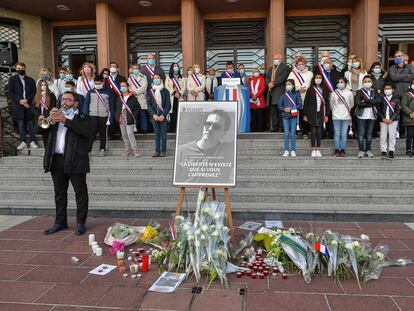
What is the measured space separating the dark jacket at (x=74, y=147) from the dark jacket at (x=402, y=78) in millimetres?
6410

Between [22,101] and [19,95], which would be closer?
[22,101]

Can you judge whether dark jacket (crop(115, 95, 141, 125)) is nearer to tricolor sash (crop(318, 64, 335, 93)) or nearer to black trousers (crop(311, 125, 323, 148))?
black trousers (crop(311, 125, 323, 148))

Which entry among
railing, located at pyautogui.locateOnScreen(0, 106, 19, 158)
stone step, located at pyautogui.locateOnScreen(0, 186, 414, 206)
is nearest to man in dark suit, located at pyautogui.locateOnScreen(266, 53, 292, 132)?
stone step, located at pyautogui.locateOnScreen(0, 186, 414, 206)

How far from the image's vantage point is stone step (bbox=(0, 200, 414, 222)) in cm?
545

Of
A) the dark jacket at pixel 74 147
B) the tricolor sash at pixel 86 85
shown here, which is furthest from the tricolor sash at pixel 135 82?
the dark jacket at pixel 74 147

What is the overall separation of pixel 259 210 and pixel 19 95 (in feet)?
20.9

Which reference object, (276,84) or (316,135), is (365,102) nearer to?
(316,135)

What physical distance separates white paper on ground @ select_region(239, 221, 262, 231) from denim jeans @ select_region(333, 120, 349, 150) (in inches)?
116

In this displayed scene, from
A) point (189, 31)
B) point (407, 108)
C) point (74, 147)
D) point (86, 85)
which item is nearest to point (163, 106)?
point (86, 85)

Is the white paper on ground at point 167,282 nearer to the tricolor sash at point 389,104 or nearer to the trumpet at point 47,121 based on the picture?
the trumpet at point 47,121

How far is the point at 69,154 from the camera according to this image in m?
4.83

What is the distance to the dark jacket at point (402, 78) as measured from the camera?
7547 mm

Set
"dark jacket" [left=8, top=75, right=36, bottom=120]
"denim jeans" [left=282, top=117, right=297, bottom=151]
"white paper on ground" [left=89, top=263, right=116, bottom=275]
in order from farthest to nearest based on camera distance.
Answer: "dark jacket" [left=8, top=75, right=36, bottom=120] < "denim jeans" [left=282, top=117, right=297, bottom=151] < "white paper on ground" [left=89, top=263, right=116, bottom=275]

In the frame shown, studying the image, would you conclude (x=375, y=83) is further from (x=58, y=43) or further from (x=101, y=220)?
(x=58, y=43)
